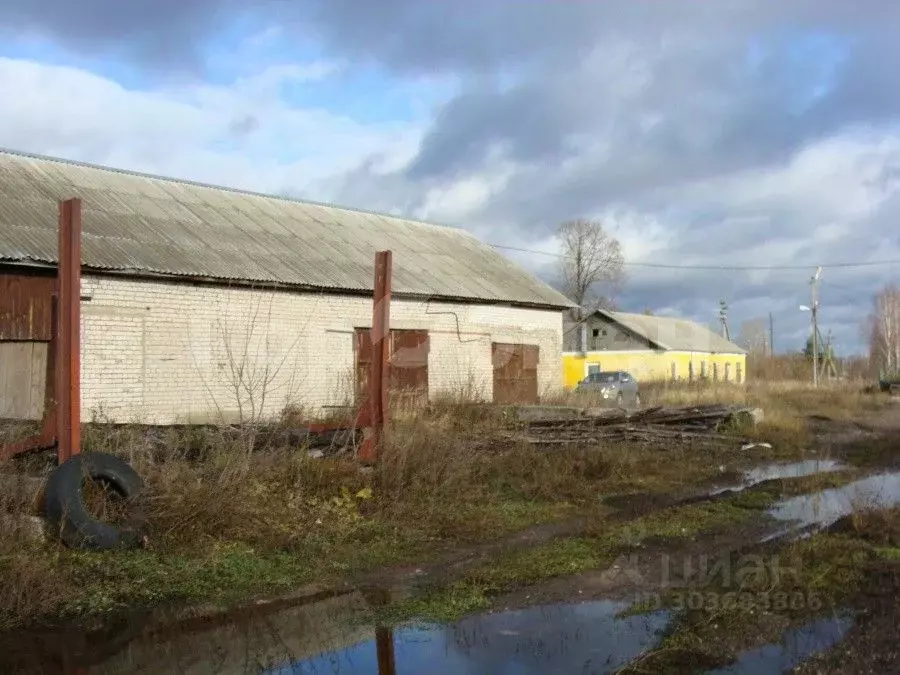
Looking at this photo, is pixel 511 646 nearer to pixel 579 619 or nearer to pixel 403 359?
pixel 579 619

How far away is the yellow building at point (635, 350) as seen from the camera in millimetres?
48219

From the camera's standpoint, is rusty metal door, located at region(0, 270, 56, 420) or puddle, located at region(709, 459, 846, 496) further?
rusty metal door, located at region(0, 270, 56, 420)

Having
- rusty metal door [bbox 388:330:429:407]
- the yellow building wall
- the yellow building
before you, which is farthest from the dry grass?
the yellow building wall

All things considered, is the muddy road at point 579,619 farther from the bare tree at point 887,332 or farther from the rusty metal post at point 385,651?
the bare tree at point 887,332

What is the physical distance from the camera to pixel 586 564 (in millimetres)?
7039

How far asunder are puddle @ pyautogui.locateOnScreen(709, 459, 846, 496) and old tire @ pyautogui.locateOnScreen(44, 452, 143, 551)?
24.5 ft

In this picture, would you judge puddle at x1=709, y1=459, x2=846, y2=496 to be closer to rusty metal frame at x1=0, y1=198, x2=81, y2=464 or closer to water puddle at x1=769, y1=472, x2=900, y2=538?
water puddle at x1=769, y1=472, x2=900, y2=538

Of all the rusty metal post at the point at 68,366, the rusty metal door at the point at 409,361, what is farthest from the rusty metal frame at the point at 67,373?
the rusty metal door at the point at 409,361

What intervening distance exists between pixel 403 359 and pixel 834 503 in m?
11.1

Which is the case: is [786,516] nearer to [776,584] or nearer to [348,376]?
[776,584]

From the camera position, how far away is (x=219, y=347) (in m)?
16.0

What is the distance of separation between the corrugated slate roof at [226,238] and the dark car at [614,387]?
594 cm

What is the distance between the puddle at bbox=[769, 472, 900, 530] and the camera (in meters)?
8.84

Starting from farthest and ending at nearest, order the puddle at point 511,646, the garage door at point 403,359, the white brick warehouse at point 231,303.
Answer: the garage door at point 403,359 → the white brick warehouse at point 231,303 → the puddle at point 511,646
